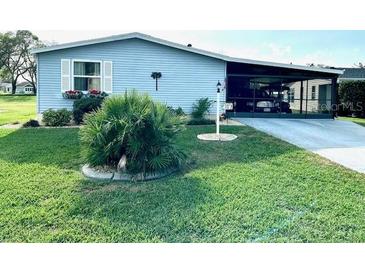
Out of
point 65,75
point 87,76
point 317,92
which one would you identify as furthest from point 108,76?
point 317,92

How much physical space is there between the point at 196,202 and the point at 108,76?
10513 millimetres

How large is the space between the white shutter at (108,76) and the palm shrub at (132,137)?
8.09 metres

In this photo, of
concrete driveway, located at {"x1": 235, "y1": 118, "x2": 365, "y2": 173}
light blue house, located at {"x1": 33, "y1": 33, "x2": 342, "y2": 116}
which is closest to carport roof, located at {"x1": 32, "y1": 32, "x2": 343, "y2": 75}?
light blue house, located at {"x1": 33, "y1": 33, "x2": 342, "y2": 116}

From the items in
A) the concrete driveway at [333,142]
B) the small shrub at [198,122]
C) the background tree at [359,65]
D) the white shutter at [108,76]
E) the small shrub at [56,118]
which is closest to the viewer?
the concrete driveway at [333,142]

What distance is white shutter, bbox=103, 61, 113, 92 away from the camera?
546 inches

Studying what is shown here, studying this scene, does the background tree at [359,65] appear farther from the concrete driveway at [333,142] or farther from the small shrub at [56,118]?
the small shrub at [56,118]

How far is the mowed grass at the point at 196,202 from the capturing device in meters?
3.65

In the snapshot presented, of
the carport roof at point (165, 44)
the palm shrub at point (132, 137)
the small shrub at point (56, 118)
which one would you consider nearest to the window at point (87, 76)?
the carport roof at point (165, 44)

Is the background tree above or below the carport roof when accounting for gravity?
above

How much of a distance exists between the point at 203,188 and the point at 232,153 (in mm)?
2481

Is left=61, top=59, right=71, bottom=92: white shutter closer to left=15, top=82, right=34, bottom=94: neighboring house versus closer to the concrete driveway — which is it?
the concrete driveway

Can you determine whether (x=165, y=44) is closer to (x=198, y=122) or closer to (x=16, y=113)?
(x=198, y=122)

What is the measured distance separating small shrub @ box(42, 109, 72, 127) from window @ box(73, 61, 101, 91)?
152 cm
